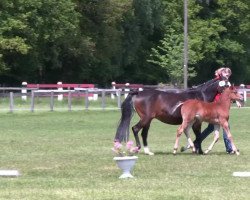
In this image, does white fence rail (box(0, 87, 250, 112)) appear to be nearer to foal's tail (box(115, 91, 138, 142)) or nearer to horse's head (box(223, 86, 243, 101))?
foal's tail (box(115, 91, 138, 142))

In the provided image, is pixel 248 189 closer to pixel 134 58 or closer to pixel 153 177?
pixel 153 177

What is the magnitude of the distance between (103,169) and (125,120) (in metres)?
3.03

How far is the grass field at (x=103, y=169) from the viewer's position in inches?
420

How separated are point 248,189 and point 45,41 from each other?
160 ft

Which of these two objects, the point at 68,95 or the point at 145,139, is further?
the point at 68,95

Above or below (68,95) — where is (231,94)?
above

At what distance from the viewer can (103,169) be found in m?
14.0

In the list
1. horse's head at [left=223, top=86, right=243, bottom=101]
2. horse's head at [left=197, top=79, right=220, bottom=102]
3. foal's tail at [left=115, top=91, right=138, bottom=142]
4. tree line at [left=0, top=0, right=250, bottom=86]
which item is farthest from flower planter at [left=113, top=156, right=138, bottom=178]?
tree line at [left=0, top=0, right=250, bottom=86]

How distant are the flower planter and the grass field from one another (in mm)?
218

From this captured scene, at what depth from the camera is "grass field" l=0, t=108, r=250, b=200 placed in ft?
35.0

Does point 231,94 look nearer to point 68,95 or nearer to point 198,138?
point 198,138

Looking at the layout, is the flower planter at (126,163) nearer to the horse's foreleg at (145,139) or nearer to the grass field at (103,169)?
the grass field at (103,169)

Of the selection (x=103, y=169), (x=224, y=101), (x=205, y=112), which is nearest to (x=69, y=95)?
(x=224, y=101)

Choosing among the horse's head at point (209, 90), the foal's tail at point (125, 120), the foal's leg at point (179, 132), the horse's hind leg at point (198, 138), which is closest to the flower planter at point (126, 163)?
the foal's tail at point (125, 120)
